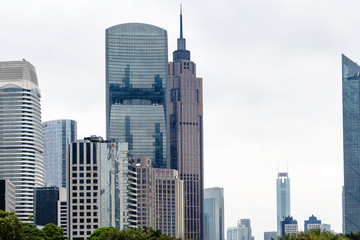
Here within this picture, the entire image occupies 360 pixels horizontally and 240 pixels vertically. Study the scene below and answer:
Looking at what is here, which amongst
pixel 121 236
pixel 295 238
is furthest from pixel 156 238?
pixel 295 238

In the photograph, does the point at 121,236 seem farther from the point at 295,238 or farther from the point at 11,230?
the point at 295,238

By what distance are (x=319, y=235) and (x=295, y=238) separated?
5.49 m

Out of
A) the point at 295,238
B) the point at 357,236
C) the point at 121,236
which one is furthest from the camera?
the point at 357,236

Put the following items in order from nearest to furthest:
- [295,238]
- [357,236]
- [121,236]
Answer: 1. [295,238]
2. [121,236]
3. [357,236]

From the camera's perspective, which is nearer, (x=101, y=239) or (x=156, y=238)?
(x=156, y=238)

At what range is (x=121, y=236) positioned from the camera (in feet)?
575

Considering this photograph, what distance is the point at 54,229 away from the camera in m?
200

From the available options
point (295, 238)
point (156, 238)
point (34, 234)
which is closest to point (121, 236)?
point (156, 238)

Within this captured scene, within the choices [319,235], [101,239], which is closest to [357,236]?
[319,235]

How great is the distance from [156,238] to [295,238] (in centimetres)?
3691

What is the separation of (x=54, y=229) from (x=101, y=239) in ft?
33.5

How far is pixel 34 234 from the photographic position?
623 ft

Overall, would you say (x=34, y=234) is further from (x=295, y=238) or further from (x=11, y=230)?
(x=295, y=238)

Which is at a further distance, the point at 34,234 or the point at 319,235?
the point at 34,234
